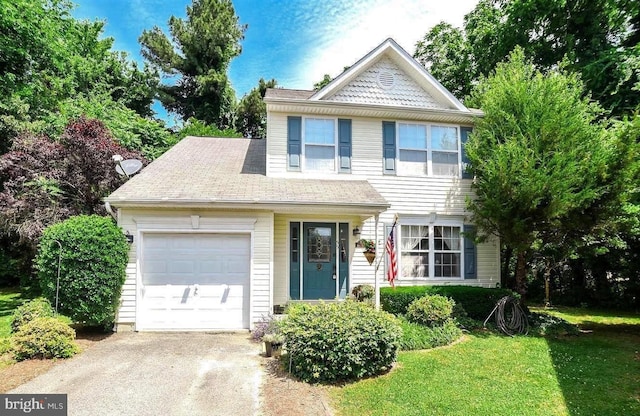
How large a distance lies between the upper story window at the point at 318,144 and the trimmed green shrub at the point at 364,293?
3278 millimetres

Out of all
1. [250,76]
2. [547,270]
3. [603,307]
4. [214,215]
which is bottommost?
[603,307]


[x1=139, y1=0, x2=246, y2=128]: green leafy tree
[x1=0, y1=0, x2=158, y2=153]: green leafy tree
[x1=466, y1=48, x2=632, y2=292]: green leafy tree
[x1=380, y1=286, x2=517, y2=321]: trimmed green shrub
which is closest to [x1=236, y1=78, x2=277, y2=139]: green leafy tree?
[x1=139, y1=0, x2=246, y2=128]: green leafy tree

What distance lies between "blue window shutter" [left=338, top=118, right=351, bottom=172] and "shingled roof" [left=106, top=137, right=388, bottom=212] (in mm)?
522

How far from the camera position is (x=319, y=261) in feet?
33.2

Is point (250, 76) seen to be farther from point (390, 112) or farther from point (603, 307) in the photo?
point (603, 307)

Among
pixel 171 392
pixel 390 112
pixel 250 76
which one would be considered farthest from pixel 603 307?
pixel 250 76

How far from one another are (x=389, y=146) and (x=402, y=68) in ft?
8.37

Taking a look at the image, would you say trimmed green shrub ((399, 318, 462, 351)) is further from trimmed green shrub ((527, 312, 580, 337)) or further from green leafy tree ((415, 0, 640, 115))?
green leafy tree ((415, 0, 640, 115))

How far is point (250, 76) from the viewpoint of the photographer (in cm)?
2842

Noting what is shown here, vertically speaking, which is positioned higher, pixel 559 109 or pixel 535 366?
pixel 559 109

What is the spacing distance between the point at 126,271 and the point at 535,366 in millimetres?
8403

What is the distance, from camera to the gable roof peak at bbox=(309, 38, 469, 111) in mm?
10703

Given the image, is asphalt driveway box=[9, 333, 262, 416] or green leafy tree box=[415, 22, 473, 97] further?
green leafy tree box=[415, 22, 473, 97]

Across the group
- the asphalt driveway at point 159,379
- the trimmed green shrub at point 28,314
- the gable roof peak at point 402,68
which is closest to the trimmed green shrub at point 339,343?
the asphalt driveway at point 159,379
